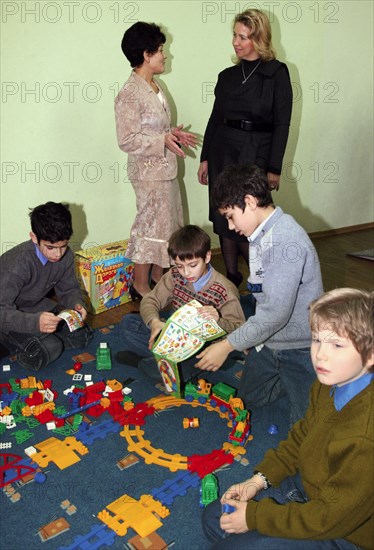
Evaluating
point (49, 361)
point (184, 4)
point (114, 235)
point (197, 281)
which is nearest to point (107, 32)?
point (184, 4)

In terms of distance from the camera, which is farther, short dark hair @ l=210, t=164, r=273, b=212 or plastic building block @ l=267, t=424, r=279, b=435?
plastic building block @ l=267, t=424, r=279, b=435

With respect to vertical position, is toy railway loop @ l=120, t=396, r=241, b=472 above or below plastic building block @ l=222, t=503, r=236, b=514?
below

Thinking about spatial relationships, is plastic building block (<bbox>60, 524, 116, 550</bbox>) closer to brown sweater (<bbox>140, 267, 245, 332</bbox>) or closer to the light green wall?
brown sweater (<bbox>140, 267, 245, 332</bbox>)

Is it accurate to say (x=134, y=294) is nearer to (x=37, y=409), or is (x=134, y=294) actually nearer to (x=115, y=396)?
(x=115, y=396)

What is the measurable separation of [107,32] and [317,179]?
168 cm

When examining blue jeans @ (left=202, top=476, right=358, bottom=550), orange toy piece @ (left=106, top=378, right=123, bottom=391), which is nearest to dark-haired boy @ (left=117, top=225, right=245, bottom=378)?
orange toy piece @ (left=106, top=378, right=123, bottom=391)

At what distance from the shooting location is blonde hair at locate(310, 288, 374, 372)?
37.6 inches

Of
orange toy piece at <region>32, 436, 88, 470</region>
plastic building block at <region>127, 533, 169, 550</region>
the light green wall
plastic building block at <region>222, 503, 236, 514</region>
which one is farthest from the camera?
the light green wall

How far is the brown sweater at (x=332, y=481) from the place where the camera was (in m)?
0.92

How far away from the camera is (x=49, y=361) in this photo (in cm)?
196

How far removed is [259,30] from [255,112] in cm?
30

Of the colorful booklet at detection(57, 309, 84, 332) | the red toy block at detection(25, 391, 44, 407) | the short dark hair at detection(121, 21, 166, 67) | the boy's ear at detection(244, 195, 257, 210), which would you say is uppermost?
the short dark hair at detection(121, 21, 166, 67)

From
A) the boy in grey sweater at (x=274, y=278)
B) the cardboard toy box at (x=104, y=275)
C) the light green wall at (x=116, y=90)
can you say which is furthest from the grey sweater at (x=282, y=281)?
the light green wall at (x=116, y=90)

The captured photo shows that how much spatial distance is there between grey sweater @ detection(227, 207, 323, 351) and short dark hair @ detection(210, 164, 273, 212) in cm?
8
